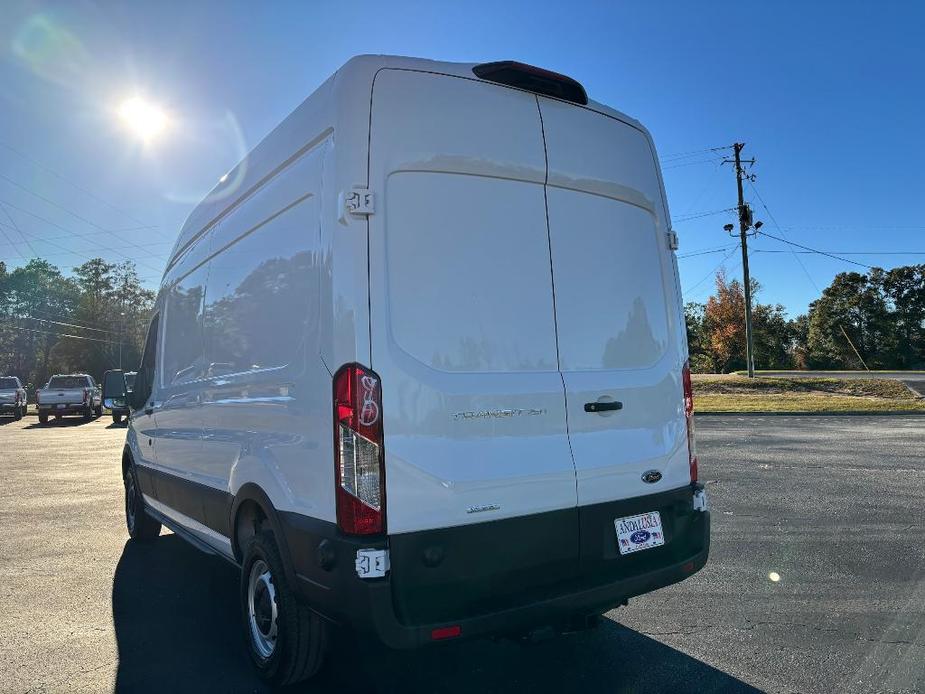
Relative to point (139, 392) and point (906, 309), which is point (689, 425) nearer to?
point (139, 392)

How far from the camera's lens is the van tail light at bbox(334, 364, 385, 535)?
249 cm

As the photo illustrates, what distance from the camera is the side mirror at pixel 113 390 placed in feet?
20.7

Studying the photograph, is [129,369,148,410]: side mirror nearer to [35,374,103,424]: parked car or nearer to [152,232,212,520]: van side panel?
[152,232,212,520]: van side panel

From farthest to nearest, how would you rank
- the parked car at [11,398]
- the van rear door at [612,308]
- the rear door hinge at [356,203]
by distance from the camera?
the parked car at [11,398], the van rear door at [612,308], the rear door hinge at [356,203]

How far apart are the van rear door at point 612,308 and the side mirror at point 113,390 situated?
16.5 ft

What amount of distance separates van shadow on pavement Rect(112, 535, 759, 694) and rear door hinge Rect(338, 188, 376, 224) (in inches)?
86.9

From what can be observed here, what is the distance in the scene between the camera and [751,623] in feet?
12.5

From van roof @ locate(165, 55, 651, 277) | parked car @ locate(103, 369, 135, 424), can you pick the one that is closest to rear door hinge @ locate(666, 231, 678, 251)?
A: van roof @ locate(165, 55, 651, 277)

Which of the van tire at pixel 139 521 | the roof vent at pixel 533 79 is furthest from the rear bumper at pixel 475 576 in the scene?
the van tire at pixel 139 521

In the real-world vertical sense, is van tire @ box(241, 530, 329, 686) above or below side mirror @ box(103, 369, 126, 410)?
below

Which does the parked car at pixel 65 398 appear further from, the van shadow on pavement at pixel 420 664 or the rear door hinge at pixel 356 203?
→ the rear door hinge at pixel 356 203

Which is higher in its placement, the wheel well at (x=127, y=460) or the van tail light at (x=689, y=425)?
the van tail light at (x=689, y=425)

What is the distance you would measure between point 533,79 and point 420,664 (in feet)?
9.85

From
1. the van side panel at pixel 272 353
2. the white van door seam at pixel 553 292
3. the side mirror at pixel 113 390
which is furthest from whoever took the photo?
the side mirror at pixel 113 390
